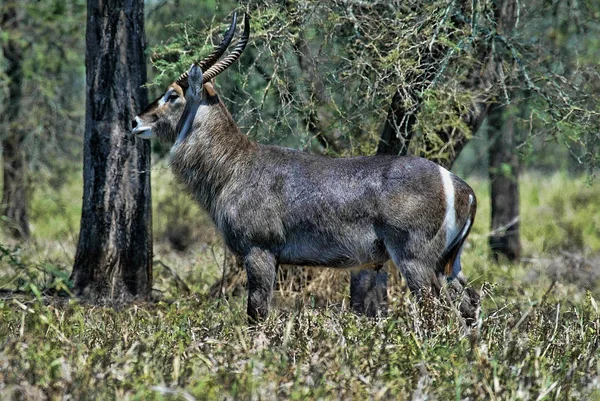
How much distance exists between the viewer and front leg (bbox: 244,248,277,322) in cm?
581

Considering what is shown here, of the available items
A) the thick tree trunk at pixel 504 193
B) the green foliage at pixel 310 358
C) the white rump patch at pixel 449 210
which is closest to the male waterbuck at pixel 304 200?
the white rump patch at pixel 449 210

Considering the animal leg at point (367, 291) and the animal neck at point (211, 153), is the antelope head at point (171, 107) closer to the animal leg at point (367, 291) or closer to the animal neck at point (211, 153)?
the animal neck at point (211, 153)

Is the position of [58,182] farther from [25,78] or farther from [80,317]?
[80,317]

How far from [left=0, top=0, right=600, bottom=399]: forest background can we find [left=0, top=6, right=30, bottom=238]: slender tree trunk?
3cm

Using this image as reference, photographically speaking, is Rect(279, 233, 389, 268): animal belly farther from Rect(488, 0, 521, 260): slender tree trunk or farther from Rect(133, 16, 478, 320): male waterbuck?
Rect(488, 0, 521, 260): slender tree trunk

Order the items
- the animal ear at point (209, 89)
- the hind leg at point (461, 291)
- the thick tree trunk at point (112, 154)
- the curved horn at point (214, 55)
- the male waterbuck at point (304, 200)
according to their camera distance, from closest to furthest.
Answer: the male waterbuck at point (304, 200)
the hind leg at point (461, 291)
the curved horn at point (214, 55)
the animal ear at point (209, 89)
the thick tree trunk at point (112, 154)

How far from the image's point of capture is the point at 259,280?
5.82 metres

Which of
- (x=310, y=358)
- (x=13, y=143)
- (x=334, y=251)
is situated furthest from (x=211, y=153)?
(x=13, y=143)

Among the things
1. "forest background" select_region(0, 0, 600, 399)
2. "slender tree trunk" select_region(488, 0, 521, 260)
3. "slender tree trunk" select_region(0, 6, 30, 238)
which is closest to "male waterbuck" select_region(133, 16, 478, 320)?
"forest background" select_region(0, 0, 600, 399)

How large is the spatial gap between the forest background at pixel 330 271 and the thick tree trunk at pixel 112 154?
205 mm

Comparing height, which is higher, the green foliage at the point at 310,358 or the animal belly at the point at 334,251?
the animal belly at the point at 334,251

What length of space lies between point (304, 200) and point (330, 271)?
63.3 inches

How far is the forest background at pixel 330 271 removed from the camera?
4.22m

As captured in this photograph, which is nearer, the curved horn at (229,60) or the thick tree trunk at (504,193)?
the curved horn at (229,60)
